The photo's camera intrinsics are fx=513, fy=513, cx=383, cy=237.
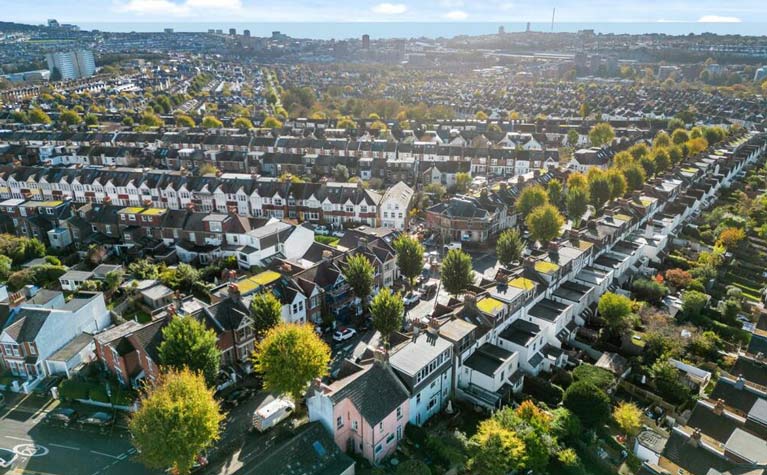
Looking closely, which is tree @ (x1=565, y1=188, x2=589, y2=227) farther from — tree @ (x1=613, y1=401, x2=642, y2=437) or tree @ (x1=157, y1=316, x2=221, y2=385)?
tree @ (x1=157, y1=316, x2=221, y2=385)

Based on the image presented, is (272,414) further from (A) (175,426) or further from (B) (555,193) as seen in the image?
(B) (555,193)

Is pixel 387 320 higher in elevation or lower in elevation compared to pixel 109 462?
higher

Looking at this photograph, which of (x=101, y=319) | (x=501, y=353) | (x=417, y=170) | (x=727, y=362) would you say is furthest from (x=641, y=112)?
(x=101, y=319)

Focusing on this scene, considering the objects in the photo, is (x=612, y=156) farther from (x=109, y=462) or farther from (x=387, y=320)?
(x=109, y=462)

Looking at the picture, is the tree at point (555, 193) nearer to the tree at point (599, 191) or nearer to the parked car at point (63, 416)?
the tree at point (599, 191)

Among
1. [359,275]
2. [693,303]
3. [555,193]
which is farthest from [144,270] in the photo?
[693,303]
